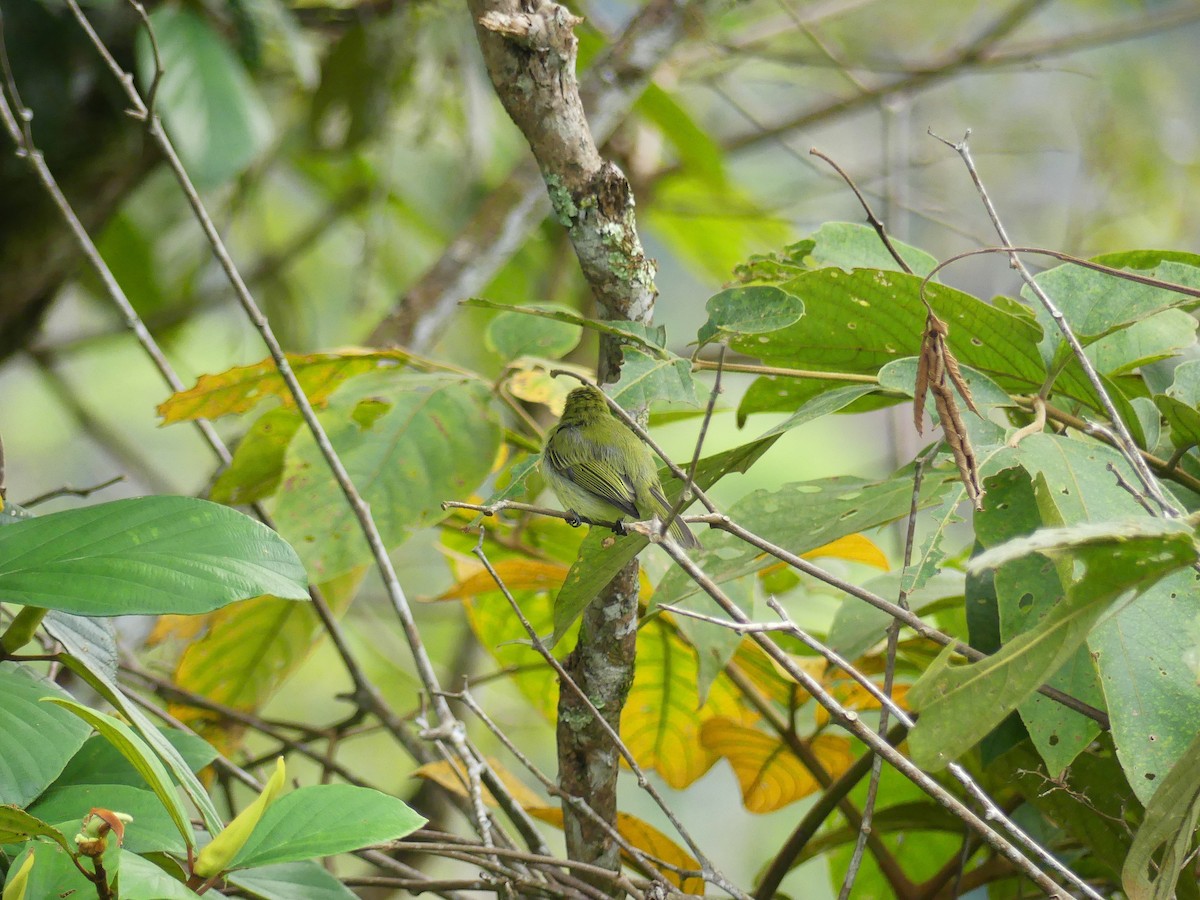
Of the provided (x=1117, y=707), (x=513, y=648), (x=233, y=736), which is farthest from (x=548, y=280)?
(x=1117, y=707)

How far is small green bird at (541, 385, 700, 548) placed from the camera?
1.79 meters

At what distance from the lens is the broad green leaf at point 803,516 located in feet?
4.00

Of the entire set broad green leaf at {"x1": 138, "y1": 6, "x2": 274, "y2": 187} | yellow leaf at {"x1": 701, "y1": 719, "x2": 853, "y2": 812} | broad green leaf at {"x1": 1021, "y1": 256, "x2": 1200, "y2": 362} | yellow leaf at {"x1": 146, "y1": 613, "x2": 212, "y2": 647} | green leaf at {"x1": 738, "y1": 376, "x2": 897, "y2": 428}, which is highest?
broad green leaf at {"x1": 138, "y1": 6, "x2": 274, "y2": 187}

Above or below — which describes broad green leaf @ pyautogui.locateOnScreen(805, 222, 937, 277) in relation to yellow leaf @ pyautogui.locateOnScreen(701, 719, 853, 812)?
above

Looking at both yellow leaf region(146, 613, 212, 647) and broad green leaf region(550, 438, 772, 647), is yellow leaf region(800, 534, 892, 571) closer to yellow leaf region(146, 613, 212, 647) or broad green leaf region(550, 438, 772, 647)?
broad green leaf region(550, 438, 772, 647)

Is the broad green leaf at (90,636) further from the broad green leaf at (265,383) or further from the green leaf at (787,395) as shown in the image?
the green leaf at (787,395)

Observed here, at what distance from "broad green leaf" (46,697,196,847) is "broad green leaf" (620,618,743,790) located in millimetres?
931

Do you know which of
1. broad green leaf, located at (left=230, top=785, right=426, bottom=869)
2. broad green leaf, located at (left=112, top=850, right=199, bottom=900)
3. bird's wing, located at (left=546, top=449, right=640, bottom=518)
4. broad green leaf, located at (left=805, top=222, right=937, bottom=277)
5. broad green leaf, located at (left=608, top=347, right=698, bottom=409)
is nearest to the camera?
broad green leaf, located at (left=112, top=850, right=199, bottom=900)

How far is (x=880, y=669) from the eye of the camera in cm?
157

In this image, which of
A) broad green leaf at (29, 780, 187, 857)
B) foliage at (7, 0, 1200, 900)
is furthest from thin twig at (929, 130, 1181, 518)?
broad green leaf at (29, 780, 187, 857)

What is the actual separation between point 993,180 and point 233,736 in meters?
4.92

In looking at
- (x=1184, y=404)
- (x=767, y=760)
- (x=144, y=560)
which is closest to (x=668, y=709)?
(x=767, y=760)

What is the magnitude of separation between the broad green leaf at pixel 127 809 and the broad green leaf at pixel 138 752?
0.27 feet

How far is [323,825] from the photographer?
0.82m
